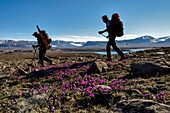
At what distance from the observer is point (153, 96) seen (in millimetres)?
4941

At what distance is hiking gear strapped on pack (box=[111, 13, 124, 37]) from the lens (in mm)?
10484

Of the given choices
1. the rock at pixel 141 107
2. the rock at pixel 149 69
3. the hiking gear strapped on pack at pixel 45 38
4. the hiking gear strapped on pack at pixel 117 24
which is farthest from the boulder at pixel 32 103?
the hiking gear strapped on pack at pixel 45 38

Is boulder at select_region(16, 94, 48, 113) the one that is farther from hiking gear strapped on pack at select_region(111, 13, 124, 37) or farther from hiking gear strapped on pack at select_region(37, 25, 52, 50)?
hiking gear strapped on pack at select_region(37, 25, 52, 50)

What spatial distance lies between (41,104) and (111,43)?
806cm

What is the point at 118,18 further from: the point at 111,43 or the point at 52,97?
the point at 52,97

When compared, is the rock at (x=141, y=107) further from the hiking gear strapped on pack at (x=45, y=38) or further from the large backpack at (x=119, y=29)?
the hiking gear strapped on pack at (x=45, y=38)

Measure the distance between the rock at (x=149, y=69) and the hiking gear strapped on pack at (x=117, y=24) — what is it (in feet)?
12.4

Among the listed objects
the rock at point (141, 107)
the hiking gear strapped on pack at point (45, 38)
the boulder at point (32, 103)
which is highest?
the hiking gear strapped on pack at point (45, 38)

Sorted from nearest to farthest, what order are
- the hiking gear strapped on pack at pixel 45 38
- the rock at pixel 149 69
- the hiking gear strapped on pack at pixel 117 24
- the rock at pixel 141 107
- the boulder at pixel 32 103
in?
the rock at pixel 141 107, the boulder at pixel 32 103, the rock at pixel 149 69, the hiking gear strapped on pack at pixel 117 24, the hiking gear strapped on pack at pixel 45 38

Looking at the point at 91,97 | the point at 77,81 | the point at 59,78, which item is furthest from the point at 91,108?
the point at 59,78

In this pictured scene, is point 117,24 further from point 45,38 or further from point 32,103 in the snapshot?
point 32,103

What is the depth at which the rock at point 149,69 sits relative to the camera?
7.25 m

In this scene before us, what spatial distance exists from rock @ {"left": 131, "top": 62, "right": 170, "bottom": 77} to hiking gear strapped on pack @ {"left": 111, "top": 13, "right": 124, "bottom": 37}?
12.4ft

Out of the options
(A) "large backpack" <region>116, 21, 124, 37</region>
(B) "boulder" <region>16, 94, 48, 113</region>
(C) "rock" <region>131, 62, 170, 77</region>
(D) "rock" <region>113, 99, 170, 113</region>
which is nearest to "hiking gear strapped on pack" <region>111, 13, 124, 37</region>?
(A) "large backpack" <region>116, 21, 124, 37</region>
